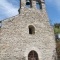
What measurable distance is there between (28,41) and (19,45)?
0.89 meters

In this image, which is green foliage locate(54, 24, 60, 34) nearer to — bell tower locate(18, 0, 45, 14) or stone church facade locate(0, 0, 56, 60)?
stone church facade locate(0, 0, 56, 60)

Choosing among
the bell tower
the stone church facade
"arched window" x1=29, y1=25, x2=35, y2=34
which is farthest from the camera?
the bell tower

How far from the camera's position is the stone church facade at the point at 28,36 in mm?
14602

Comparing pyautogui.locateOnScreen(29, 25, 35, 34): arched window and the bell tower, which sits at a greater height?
the bell tower

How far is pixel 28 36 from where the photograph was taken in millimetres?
15617

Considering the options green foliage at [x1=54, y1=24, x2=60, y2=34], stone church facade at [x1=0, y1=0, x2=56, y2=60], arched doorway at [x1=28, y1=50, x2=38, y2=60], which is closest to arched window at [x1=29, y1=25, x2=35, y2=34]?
stone church facade at [x1=0, y1=0, x2=56, y2=60]

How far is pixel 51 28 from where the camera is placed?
55.7 feet

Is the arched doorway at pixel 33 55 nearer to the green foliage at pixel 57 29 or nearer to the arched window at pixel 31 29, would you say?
the arched window at pixel 31 29

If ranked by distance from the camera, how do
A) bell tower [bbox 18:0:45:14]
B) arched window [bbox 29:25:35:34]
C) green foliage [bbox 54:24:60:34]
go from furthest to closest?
green foliage [bbox 54:24:60:34], bell tower [bbox 18:0:45:14], arched window [bbox 29:25:35:34]

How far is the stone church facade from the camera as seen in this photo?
1460 cm

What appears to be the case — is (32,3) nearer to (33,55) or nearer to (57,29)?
(33,55)

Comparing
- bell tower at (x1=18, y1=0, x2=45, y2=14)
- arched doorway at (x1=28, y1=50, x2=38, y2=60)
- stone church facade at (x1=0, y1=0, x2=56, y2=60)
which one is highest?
bell tower at (x1=18, y1=0, x2=45, y2=14)

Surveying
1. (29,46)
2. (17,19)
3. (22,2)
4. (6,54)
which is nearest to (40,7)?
(22,2)

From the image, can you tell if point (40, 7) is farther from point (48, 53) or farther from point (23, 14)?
point (48, 53)
